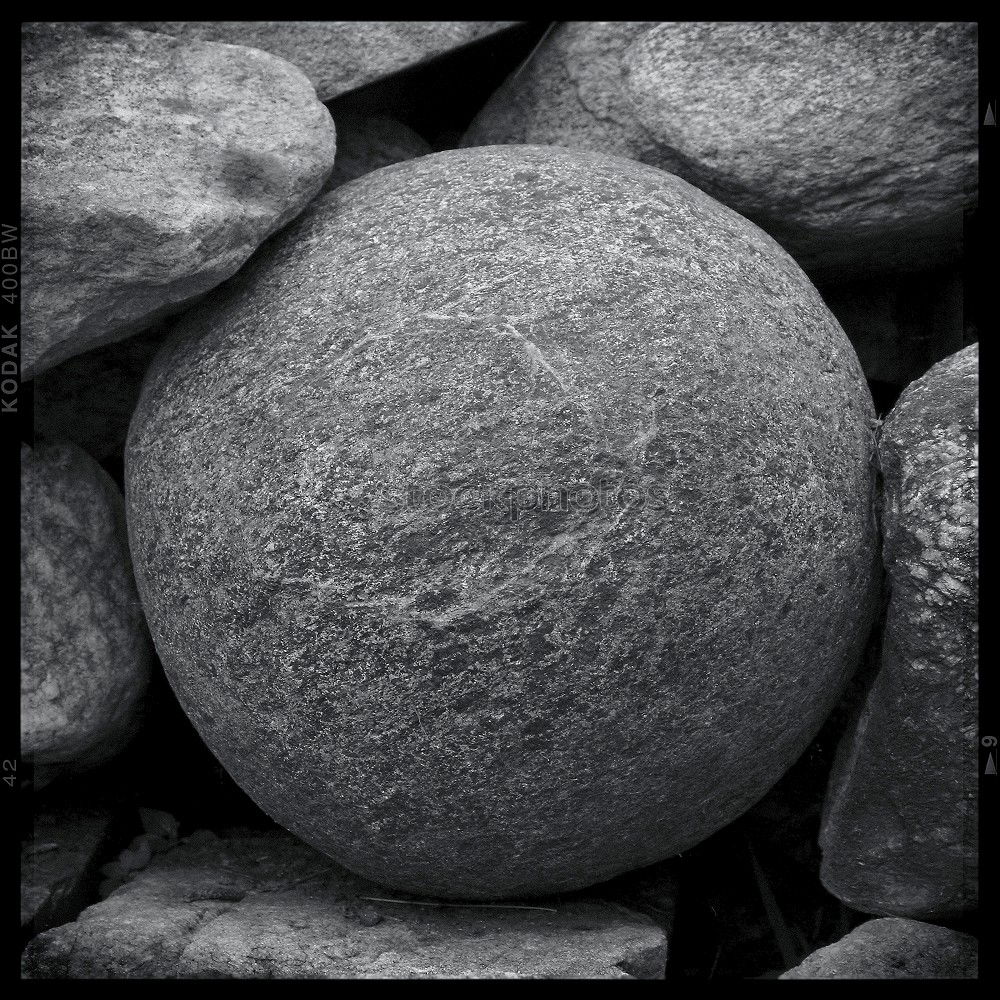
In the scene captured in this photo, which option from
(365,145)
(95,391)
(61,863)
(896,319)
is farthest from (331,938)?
(896,319)

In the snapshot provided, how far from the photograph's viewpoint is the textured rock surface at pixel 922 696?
4.94 ft

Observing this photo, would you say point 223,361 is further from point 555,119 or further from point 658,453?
point 555,119

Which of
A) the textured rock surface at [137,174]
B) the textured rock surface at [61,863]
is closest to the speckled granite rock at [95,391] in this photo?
the textured rock surface at [137,174]

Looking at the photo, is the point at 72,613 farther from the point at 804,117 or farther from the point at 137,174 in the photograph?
the point at 804,117

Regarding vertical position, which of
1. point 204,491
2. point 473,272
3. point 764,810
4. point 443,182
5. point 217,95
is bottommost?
point 764,810

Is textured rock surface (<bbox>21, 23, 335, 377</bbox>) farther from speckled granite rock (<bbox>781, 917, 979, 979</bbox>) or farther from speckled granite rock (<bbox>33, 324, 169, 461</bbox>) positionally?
speckled granite rock (<bbox>781, 917, 979, 979</bbox>)

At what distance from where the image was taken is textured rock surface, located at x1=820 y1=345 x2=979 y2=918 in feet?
4.94

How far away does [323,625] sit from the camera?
148cm

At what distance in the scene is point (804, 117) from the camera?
197 cm

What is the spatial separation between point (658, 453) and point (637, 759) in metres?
0.45

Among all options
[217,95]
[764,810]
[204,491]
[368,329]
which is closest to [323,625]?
[204,491]

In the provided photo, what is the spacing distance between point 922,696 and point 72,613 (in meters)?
1.53

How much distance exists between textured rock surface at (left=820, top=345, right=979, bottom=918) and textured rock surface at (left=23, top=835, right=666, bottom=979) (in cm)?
40

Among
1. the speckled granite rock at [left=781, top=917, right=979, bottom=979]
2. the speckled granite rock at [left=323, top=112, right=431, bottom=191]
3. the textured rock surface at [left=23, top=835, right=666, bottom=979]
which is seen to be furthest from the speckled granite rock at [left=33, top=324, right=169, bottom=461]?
the speckled granite rock at [left=781, top=917, right=979, bottom=979]
